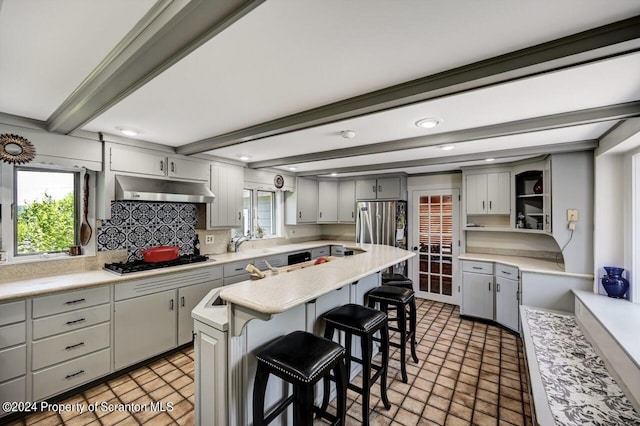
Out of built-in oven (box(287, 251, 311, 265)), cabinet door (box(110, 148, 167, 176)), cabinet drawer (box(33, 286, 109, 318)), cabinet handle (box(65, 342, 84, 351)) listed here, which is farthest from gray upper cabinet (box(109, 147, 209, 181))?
built-in oven (box(287, 251, 311, 265))

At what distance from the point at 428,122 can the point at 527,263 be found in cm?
272

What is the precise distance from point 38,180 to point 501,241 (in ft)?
19.4

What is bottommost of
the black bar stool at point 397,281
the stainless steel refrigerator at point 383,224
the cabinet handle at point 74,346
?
the cabinet handle at point 74,346

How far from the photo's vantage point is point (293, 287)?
5.62 ft

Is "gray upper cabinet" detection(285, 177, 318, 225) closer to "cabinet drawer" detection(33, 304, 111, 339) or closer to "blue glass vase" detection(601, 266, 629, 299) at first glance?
"cabinet drawer" detection(33, 304, 111, 339)

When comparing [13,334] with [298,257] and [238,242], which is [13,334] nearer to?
[238,242]

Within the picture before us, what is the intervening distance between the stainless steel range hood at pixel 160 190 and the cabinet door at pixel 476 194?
3793mm

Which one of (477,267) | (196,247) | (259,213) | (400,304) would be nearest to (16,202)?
(196,247)

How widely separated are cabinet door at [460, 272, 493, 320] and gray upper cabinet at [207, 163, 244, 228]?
3482mm

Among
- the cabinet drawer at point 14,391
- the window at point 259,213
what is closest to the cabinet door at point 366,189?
A: the window at point 259,213

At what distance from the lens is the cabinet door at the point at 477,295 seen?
152 inches

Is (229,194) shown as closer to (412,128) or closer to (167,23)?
(412,128)

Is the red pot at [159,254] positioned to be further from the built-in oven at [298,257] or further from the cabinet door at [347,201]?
the cabinet door at [347,201]

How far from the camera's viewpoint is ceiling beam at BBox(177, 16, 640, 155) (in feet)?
3.89
